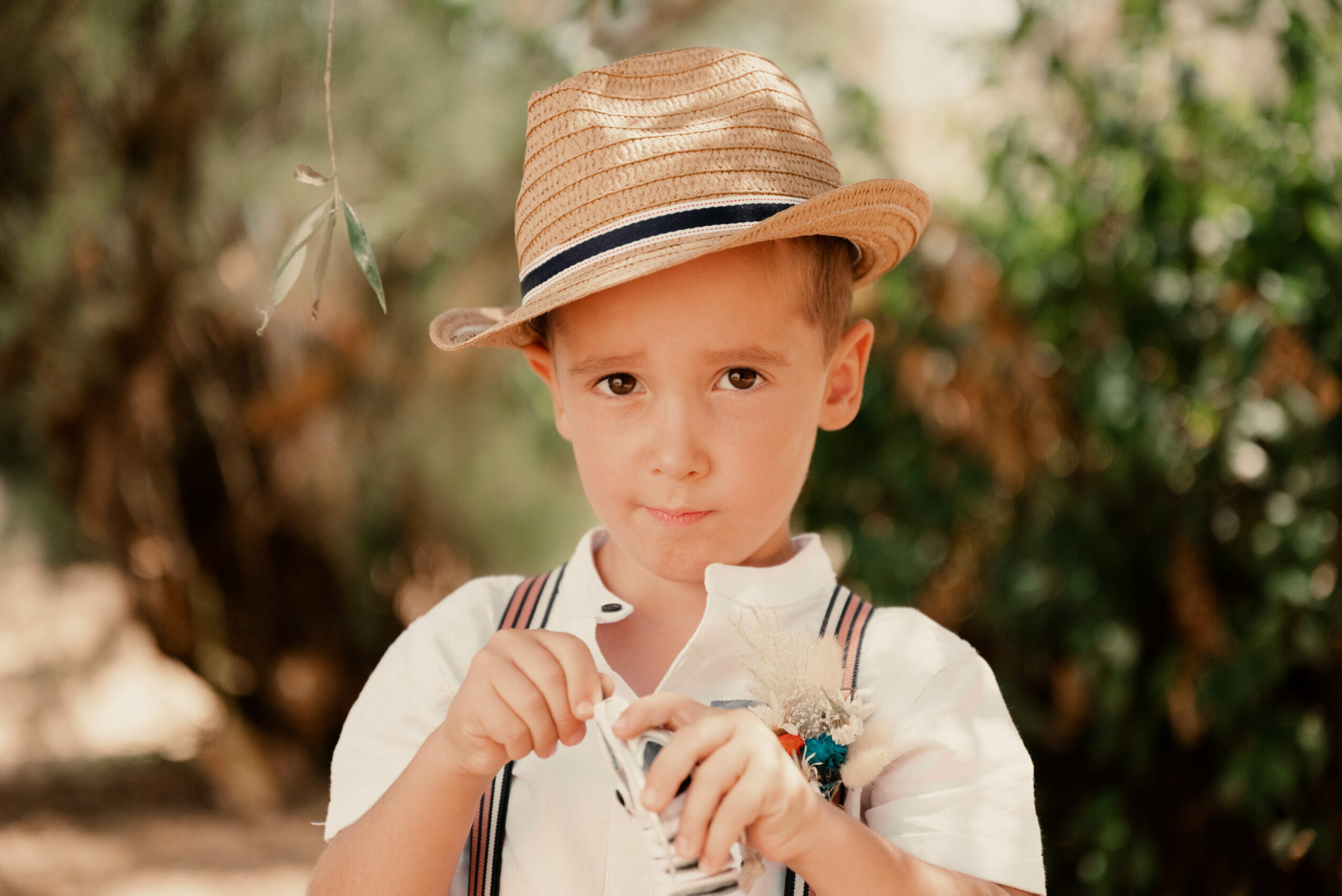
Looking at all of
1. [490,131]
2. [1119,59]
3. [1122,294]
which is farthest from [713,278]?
[490,131]

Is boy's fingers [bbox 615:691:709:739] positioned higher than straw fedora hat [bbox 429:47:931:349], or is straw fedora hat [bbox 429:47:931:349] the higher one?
straw fedora hat [bbox 429:47:931:349]

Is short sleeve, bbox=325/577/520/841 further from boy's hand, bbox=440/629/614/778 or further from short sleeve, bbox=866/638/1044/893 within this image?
short sleeve, bbox=866/638/1044/893

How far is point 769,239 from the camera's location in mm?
1159

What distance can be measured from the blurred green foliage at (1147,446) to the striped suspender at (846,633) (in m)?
1.35

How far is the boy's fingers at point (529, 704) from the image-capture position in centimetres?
97

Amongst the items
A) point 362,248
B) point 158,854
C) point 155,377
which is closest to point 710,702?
point 362,248

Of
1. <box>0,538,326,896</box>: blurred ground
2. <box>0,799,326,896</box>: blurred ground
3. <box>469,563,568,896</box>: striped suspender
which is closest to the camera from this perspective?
<box>469,563,568,896</box>: striped suspender

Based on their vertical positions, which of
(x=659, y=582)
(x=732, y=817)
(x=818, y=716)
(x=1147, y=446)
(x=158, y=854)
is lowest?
(x=732, y=817)

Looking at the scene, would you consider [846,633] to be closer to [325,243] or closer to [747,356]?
[747,356]

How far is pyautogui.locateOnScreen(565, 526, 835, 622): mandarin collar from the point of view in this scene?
1.24 m

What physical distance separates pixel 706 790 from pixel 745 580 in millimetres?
403

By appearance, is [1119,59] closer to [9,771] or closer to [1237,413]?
[1237,413]

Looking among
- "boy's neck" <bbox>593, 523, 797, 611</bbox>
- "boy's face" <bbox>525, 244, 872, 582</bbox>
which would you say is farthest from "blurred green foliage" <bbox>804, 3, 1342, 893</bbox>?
"boy's face" <bbox>525, 244, 872, 582</bbox>

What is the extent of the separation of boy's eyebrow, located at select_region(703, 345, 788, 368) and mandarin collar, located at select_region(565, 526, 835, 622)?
0.22 meters
